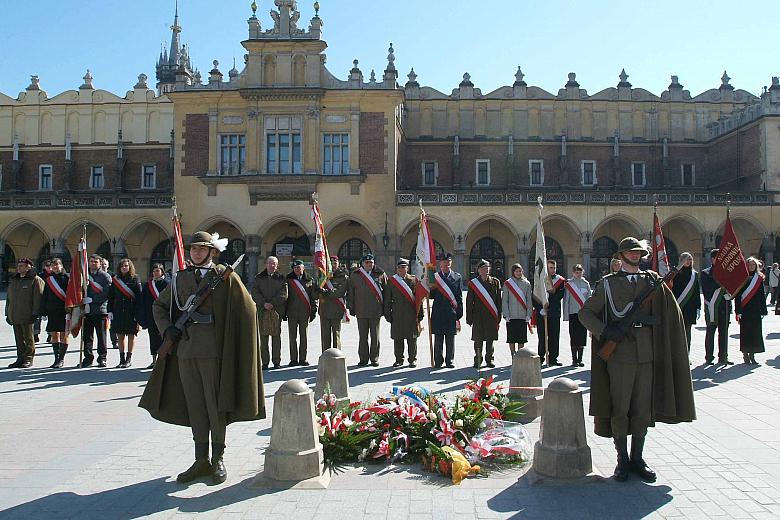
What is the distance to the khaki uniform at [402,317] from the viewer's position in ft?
40.0

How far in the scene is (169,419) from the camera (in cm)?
573

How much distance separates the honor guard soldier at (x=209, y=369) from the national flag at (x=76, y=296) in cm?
733

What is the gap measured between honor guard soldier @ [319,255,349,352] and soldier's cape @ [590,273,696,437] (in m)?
7.08

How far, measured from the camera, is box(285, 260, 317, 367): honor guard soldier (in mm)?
12086

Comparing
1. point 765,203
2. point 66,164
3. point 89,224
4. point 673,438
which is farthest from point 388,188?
point 673,438

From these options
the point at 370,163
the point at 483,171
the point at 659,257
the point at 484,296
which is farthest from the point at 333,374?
the point at 483,171

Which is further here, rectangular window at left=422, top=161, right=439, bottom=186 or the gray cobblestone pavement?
rectangular window at left=422, top=161, right=439, bottom=186

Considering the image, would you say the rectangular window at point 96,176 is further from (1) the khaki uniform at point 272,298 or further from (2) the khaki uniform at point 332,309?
(2) the khaki uniform at point 332,309

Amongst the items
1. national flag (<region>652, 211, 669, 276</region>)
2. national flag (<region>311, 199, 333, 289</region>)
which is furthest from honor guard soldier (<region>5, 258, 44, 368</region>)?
national flag (<region>652, 211, 669, 276</region>)

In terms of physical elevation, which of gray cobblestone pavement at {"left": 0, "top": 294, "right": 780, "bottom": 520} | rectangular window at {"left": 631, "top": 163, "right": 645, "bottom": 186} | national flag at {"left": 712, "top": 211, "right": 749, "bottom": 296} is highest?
rectangular window at {"left": 631, "top": 163, "right": 645, "bottom": 186}

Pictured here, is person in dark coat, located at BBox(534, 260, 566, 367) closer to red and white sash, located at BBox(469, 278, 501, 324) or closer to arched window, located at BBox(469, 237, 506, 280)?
red and white sash, located at BBox(469, 278, 501, 324)

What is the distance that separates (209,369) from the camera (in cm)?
561

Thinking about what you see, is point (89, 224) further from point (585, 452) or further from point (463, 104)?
point (585, 452)

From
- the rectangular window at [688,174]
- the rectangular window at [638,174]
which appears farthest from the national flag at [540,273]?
the rectangular window at [688,174]
